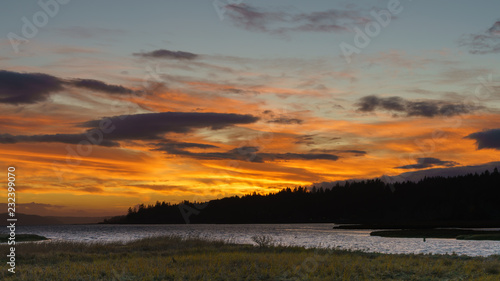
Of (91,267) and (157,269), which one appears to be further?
(91,267)

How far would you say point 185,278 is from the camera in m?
26.5

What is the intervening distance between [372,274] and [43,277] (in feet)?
65.4

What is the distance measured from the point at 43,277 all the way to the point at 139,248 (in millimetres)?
24053

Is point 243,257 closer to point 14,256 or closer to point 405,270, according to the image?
point 405,270

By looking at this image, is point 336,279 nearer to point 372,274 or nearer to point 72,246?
point 372,274

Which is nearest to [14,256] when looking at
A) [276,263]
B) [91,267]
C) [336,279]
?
[91,267]

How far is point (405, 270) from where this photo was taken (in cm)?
3045

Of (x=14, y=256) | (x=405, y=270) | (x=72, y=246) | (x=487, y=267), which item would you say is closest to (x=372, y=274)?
(x=405, y=270)

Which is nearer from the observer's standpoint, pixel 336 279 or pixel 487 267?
pixel 336 279

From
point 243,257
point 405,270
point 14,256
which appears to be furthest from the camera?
point 14,256

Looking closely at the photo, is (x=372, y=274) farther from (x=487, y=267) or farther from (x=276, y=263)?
(x=487, y=267)

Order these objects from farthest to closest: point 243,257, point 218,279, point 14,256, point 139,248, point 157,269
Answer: point 139,248 < point 14,256 < point 243,257 < point 157,269 < point 218,279

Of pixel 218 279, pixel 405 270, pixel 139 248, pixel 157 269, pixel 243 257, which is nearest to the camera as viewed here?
pixel 218 279

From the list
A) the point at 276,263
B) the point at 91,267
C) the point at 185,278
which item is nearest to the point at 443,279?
the point at 276,263
